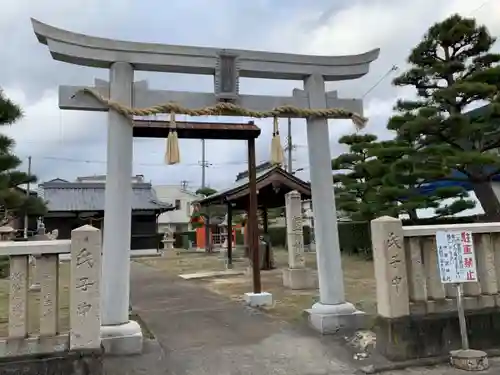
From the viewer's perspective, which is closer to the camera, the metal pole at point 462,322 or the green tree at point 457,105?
the metal pole at point 462,322

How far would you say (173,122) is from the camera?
5.37 meters

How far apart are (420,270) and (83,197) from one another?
89.1ft

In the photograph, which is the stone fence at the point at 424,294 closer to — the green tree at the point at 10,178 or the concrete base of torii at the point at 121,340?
the concrete base of torii at the point at 121,340

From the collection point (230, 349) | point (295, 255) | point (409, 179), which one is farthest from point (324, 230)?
point (409, 179)

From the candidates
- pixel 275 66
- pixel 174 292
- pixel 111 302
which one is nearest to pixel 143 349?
pixel 111 302

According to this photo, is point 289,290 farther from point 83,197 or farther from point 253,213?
point 83,197

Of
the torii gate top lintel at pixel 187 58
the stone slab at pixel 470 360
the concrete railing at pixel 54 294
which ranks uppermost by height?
the torii gate top lintel at pixel 187 58

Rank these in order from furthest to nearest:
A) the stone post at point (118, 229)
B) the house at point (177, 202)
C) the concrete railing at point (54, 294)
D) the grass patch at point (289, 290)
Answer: the house at point (177, 202) → the grass patch at point (289, 290) → the stone post at point (118, 229) → the concrete railing at point (54, 294)

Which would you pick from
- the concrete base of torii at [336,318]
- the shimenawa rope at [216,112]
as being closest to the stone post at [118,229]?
the shimenawa rope at [216,112]

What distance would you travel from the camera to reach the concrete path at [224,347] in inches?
178

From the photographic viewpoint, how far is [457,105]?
37.3 ft

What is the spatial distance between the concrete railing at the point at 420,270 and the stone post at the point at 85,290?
2.97m

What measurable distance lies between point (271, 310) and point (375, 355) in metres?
2.94

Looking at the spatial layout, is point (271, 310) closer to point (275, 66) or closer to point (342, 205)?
point (275, 66)
